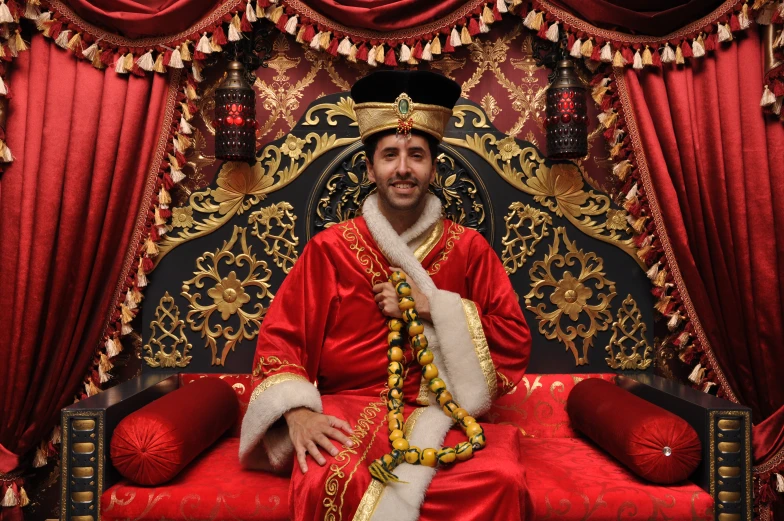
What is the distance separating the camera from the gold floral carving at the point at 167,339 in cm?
273

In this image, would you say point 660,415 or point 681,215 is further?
point 681,215

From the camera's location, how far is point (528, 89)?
286 cm

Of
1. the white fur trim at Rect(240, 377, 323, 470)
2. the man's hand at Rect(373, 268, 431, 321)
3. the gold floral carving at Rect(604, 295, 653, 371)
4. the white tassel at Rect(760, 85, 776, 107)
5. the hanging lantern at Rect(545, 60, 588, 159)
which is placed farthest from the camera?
the gold floral carving at Rect(604, 295, 653, 371)

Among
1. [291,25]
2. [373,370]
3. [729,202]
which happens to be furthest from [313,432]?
[729,202]

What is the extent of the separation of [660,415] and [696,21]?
5.48 feet

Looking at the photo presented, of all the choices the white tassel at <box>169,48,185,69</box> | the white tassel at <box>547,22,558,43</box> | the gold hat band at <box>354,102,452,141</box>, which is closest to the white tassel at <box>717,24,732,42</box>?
the white tassel at <box>547,22,558,43</box>

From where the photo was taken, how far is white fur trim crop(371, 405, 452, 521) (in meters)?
1.70

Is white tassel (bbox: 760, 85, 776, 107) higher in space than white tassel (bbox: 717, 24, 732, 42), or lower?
lower

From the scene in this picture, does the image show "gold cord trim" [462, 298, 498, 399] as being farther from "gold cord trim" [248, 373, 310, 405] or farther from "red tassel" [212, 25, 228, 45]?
"red tassel" [212, 25, 228, 45]

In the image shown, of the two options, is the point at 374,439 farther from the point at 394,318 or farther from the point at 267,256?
the point at 267,256

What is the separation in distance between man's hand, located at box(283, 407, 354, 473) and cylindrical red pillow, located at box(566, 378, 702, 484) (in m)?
0.89

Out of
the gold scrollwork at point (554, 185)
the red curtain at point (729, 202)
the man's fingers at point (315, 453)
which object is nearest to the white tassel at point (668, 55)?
the red curtain at point (729, 202)

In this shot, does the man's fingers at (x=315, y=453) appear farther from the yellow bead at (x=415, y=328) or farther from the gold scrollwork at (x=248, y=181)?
the gold scrollwork at (x=248, y=181)

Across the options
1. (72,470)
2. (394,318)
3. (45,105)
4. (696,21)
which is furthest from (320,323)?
(696,21)
